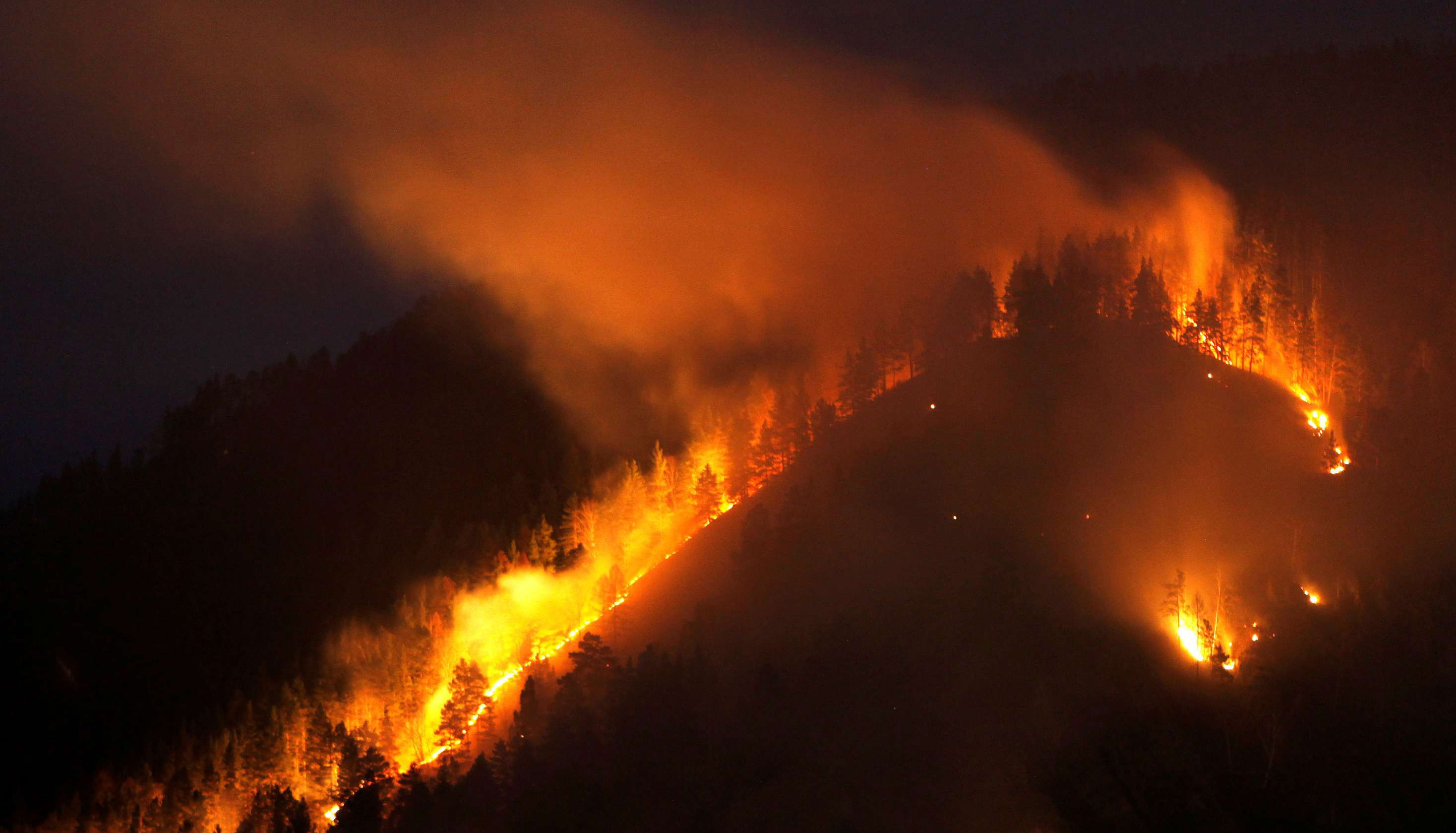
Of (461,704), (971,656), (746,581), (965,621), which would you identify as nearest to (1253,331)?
(965,621)

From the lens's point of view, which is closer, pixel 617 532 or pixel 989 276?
pixel 617 532

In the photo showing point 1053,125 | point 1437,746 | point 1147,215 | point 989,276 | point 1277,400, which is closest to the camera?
point 1437,746

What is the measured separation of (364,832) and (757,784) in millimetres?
25915

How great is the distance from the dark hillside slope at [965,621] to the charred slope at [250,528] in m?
32.8

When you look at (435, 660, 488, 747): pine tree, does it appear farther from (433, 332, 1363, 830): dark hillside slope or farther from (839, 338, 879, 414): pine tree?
(839, 338, 879, 414): pine tree

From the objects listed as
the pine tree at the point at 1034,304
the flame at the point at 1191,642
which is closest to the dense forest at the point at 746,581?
the pine tree at the point at 1034,304

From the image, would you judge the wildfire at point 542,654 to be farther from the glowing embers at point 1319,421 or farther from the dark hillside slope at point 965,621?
the glowing embers at point 1319,421

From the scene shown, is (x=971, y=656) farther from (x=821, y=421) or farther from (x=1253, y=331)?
(x=1253, y=331)

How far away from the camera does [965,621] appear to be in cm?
7500

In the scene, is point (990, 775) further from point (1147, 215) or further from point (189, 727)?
point (1147, 215)

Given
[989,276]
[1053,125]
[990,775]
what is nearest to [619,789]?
[990,775]

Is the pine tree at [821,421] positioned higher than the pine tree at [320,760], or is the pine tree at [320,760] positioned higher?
the pine tree at [821,421]

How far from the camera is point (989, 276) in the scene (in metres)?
119

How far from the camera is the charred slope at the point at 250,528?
10981cm
